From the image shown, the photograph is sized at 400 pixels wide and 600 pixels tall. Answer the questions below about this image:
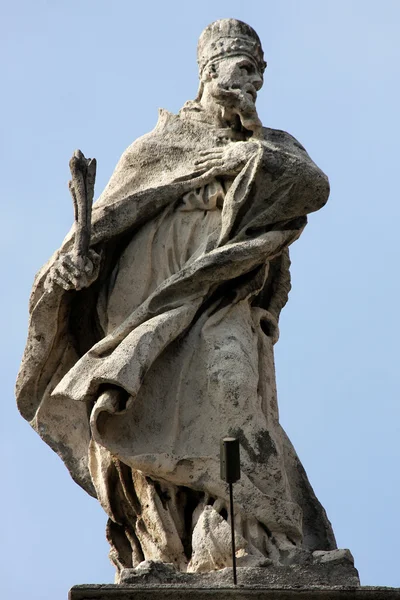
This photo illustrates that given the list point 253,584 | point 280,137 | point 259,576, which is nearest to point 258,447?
point 259,576

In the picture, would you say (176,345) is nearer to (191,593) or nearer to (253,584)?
(253,584)

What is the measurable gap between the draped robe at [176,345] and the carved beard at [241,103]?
0.14 meters

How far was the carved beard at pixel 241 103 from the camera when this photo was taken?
1462cm

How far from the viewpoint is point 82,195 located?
45.7 ft

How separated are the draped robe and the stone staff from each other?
0.22 meters

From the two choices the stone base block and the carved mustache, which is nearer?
the stone base block

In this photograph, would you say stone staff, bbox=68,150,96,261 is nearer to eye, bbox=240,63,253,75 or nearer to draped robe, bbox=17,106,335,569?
draped robe, bbox=17,106,335,569

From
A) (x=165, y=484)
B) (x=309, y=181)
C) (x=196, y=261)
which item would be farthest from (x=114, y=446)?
(x=309, y=181)

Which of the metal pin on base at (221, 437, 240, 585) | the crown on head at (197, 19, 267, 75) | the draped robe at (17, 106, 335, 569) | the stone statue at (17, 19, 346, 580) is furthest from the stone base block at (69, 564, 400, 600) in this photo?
the crown on head at (197, 19, 267, 75)

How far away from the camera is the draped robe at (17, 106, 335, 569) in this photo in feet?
44.1

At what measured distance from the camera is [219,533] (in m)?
13.1

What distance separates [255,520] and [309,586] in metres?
0.91

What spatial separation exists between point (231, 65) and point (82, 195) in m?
1.51

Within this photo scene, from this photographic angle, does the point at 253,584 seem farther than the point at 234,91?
No
